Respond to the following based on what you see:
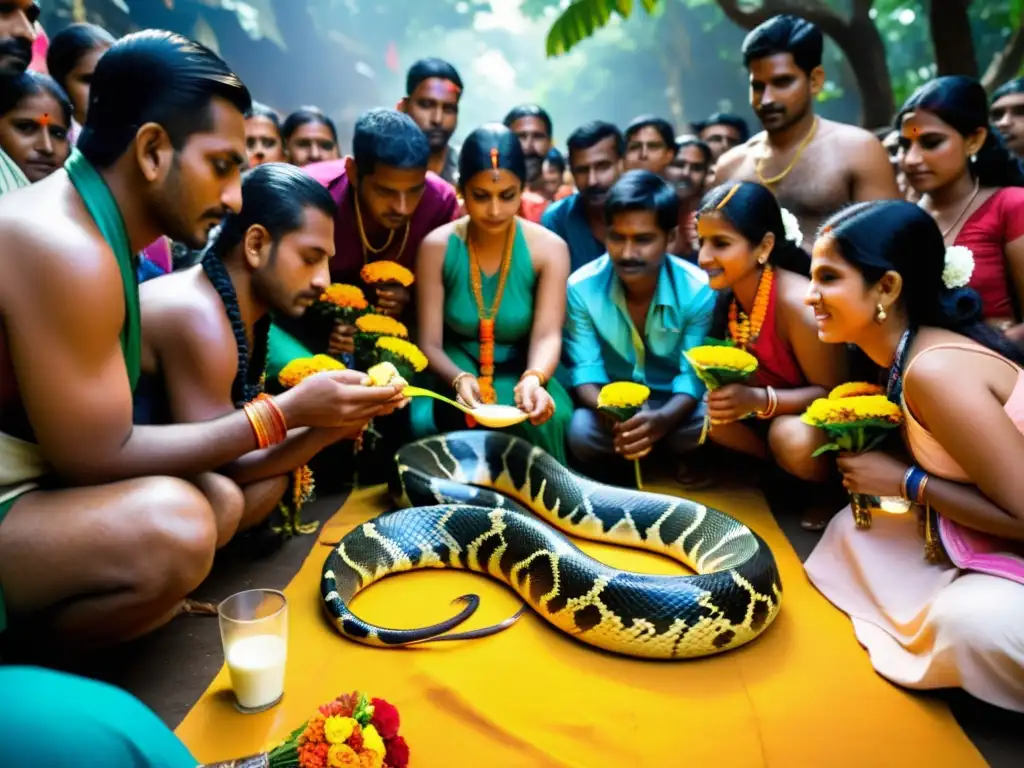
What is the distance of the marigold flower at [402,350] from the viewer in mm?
3399

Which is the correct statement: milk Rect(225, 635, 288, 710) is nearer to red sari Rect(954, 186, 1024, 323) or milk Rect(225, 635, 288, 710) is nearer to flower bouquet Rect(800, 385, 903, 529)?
flower bouquet Rect(800, 385, 903, 529)

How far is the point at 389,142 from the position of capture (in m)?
3.71

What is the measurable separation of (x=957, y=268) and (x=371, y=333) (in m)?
2.49

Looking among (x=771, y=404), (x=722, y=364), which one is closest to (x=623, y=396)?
(x=722, y=364)

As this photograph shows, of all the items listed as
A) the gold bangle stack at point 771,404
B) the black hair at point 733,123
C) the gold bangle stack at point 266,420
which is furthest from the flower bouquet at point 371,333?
the black hair at point 733,123

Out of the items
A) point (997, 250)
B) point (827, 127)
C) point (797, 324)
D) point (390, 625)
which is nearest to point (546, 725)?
point (390, 625)

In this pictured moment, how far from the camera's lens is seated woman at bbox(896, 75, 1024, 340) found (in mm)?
3375

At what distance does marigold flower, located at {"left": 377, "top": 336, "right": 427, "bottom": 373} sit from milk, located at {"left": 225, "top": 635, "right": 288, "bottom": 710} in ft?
5.19

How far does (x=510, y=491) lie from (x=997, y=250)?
2684mm

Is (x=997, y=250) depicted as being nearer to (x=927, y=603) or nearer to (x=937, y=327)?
(x=937, y=327)

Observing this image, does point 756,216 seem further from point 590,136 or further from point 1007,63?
point 1007,63

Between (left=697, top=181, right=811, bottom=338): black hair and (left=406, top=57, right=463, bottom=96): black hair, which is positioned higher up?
(left=406, top=57, right=463, bottom=96): black hair

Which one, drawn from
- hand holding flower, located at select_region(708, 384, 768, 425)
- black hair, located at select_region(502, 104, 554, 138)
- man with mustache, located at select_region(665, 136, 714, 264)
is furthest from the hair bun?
black hair, located at select_region(502, 104, 554, 138)

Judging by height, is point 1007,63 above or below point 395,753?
above
